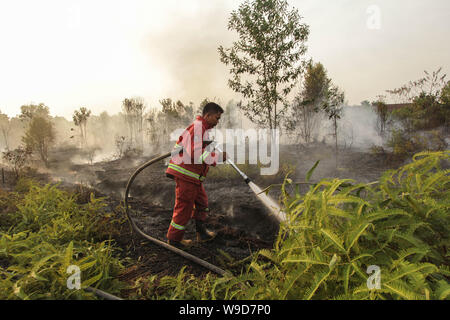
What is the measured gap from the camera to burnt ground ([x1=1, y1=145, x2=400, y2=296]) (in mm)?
2881

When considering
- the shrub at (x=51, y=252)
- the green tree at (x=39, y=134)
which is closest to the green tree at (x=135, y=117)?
the green tree at (x=39, y=134)

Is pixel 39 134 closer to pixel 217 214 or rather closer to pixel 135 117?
pixel 135 117

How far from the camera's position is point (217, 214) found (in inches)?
193

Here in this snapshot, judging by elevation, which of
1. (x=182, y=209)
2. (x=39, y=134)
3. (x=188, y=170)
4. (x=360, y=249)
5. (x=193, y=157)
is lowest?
(x=182, y=209)

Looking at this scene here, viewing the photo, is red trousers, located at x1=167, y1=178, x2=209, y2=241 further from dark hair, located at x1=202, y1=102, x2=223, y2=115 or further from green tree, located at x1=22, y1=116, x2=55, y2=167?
green tree, located at x1=22, y1=116, x2=55, y2=167

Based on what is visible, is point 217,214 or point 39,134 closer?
point 217,214

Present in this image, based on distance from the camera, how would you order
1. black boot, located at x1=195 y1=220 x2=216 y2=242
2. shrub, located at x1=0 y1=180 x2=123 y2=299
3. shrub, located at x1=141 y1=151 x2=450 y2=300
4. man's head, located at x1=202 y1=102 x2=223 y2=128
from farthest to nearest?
black boot, located at x1=195 y1=220 x2=216 y2=242 → man's head, located at x1=202 y1=102 x2=223 y2=128 → shrub, located at x1=0 y1=180 x2=123 y2=299 → shrub, located at x1=141 y1=151 x2=450 y2=300

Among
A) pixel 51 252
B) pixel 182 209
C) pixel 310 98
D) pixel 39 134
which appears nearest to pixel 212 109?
pixel 182 209

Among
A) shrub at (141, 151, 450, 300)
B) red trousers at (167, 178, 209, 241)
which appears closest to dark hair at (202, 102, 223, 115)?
red trousers at (167, 178, 209, 241)

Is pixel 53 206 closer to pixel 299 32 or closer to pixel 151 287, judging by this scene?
pixel 151 287

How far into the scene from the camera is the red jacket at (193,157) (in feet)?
10.7

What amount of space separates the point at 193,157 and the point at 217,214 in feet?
6.73

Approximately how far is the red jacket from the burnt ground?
109 centimetres
